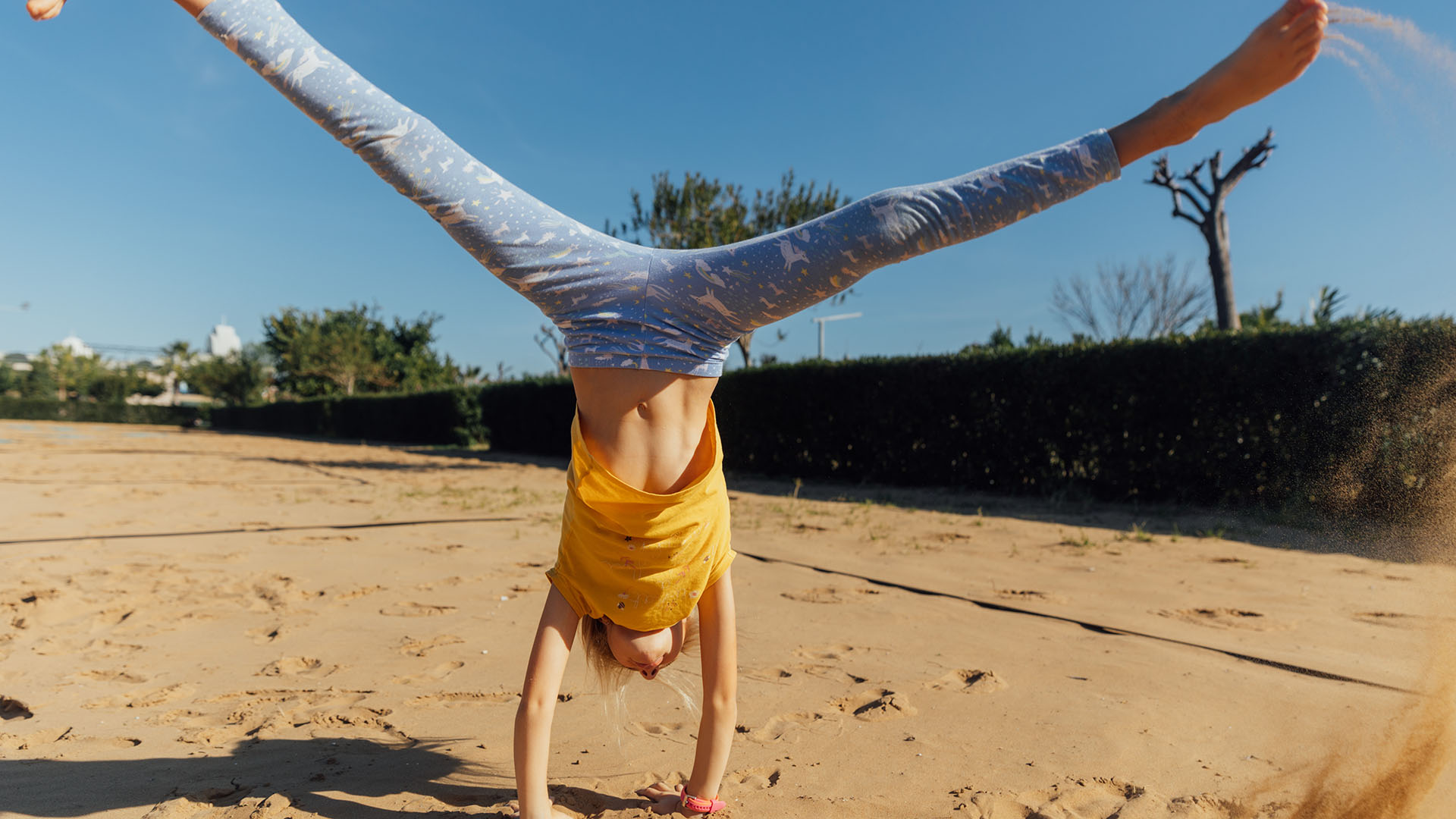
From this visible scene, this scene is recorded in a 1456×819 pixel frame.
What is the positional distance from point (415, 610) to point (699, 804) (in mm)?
2722

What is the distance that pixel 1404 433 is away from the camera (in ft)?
20.6

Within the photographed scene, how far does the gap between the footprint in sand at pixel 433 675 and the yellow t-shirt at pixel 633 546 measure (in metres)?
1.62

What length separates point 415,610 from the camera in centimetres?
419

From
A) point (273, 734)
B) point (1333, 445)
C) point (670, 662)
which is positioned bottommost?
point (273, 734)

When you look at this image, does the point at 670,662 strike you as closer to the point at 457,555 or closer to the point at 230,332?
the point at 457,555

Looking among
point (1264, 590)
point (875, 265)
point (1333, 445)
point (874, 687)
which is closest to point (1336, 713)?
point (874, 687)

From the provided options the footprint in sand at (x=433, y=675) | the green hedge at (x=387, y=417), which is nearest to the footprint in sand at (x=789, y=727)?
the footprint in sand at (x=433, y=675)

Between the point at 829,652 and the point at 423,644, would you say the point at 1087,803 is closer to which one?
the point at 829,652

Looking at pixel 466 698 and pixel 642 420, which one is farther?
pixel 466 698

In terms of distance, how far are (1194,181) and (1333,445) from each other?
23.5 feet

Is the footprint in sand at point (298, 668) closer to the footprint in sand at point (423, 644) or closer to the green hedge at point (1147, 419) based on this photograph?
the footprint in sand at point (423, 644)

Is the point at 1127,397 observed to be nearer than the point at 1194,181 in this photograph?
Yes

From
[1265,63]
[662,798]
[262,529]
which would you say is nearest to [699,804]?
[662,798]

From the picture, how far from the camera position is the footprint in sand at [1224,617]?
3795mm
